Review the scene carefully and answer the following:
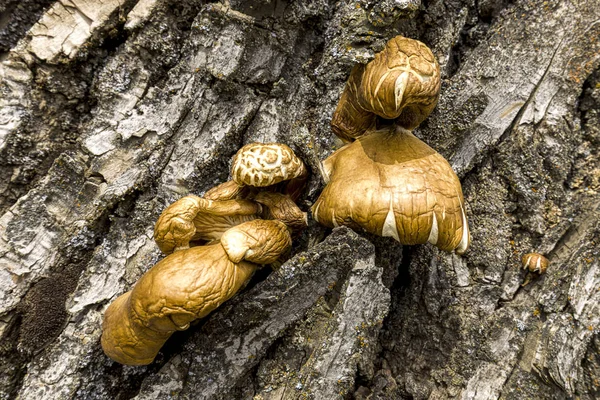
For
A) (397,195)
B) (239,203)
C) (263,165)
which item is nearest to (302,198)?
(239,203)

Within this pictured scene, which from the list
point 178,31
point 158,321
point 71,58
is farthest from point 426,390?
point 71,58

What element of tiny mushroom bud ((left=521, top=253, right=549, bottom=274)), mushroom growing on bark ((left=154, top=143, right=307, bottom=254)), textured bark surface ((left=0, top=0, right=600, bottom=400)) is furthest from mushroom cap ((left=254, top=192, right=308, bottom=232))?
tiny mushroom bud ((left=521, top=253, right=549, bottom=274))

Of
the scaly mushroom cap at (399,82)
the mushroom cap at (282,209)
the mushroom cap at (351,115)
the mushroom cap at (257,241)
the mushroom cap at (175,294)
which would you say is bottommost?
the mushroom cap at (175,294)

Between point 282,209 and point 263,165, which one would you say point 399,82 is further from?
point 282,209

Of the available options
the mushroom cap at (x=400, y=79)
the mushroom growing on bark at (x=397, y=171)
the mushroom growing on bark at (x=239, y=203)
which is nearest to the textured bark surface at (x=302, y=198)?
the mushroom growing on bark at (x=239, y=203)

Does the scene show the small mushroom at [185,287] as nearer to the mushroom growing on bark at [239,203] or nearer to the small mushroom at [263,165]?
the mushroom growing on bark at [239,203]

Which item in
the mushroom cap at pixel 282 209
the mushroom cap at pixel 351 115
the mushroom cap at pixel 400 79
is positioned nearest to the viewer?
the mushroom cap at pixel 400 79

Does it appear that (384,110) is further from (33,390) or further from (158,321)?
(33,390)
